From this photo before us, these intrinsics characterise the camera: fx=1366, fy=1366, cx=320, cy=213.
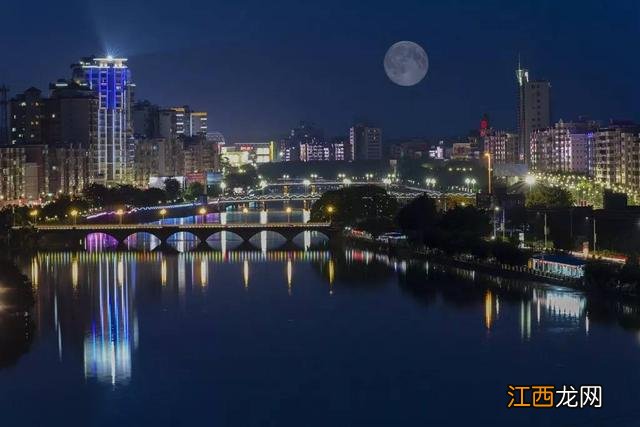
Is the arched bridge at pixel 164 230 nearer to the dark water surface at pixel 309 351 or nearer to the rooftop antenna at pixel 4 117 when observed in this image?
the dark water surface at pixel 309 351

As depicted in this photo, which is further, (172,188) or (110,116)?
(110,116)

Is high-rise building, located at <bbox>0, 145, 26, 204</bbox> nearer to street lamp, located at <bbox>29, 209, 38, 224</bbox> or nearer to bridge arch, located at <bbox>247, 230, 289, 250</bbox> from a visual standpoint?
street lamp, located at <bbox>29, 209, 38, 224</bbox>

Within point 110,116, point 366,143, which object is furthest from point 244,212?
point 366,143

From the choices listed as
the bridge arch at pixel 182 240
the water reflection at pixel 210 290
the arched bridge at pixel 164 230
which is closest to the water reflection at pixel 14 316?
the water reflection at pixel 210 290

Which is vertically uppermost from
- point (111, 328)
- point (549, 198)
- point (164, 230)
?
point (549, 198)

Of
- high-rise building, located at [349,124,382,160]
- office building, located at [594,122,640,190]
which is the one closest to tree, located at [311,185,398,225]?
office building, located at [594,122,640,190]

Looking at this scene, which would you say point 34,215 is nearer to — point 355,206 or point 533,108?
point 355,206

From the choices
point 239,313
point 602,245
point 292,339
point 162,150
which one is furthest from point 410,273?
point 162,150
